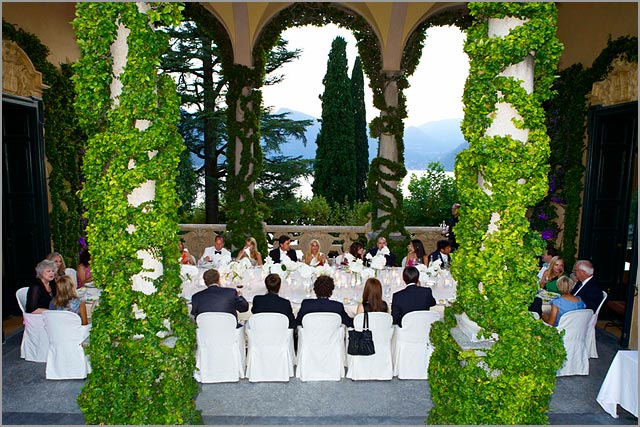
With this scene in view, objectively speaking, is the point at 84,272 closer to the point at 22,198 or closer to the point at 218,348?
the point at 22,198

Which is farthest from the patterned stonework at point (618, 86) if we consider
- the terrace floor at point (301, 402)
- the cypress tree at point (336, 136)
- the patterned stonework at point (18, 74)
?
the cypress tree at point (336, 136)

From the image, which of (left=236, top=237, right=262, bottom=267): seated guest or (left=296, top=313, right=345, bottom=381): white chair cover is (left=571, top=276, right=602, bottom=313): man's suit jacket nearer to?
(left=296, top=313, right=345, bottom=381): white chair cover

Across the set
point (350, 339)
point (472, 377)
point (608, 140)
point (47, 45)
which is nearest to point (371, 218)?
point (608, 140)

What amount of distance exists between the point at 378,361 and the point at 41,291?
4.11m

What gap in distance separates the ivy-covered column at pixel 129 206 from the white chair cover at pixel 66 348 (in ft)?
5.88

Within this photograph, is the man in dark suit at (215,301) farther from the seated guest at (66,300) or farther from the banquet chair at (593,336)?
the banquet chair at (593,336)

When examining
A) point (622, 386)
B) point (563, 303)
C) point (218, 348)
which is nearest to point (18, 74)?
point (218, 348)

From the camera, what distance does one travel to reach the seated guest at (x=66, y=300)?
5781mm

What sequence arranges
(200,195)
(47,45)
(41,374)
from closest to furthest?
(41,374) < (47,45) < (200,195)

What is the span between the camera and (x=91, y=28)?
3848mm

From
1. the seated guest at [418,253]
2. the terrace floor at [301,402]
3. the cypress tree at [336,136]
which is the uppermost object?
the cypress tree at [336,136]

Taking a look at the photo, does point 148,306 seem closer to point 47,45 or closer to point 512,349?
point 512,349

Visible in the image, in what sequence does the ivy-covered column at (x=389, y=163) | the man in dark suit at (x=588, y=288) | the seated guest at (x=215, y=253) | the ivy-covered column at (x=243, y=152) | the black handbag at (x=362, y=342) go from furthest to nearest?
the ivy-covered column at (x=389, y=163) → the ivy-covered column at (x=243, y=152) → the seated guest at (x=215, y=253) → the man in dark suit at (x=588, y=288) → the black handbag at (x=362, y=342)

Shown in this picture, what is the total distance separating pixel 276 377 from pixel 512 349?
9.31ft
